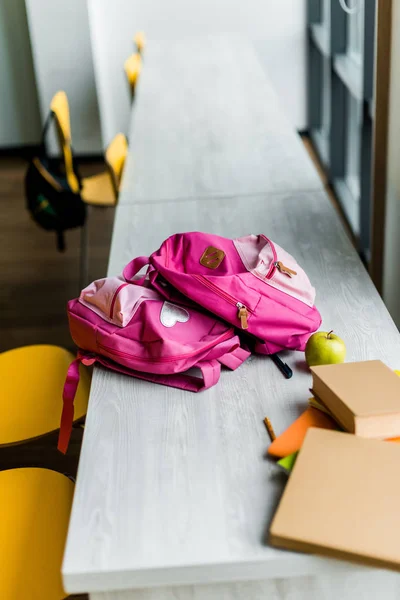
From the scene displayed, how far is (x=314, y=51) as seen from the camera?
539cm

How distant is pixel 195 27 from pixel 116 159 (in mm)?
2817

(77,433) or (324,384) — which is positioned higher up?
(324,384)

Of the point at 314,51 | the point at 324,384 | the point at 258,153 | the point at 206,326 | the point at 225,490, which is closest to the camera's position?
the point at 225,490

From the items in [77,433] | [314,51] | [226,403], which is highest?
[226,403]

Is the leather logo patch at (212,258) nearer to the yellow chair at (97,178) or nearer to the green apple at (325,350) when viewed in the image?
the green apple at (325,350)

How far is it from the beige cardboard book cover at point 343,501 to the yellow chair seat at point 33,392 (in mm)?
777

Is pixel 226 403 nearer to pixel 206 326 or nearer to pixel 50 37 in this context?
pixel 206 326

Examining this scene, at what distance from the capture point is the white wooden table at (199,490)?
104cm

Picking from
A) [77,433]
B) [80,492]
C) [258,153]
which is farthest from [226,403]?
[258,153]

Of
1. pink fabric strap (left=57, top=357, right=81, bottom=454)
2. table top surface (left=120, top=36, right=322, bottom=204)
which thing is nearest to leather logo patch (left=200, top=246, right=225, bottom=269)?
pink fabric strap (left=57, top=357, right=81, bottom=454)

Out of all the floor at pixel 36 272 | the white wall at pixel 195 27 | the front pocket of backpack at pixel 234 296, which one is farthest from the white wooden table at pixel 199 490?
the white wall at pixel 195 27

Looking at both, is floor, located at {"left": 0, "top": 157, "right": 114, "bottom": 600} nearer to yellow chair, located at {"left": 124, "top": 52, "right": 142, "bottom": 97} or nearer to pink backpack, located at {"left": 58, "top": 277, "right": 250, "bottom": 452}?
yellow chair, located at {"left": 124, "top": 52, "right": 142, "bottom": 97}

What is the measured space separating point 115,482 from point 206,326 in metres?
0.42

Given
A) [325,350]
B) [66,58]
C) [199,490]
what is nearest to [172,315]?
[325,350]
